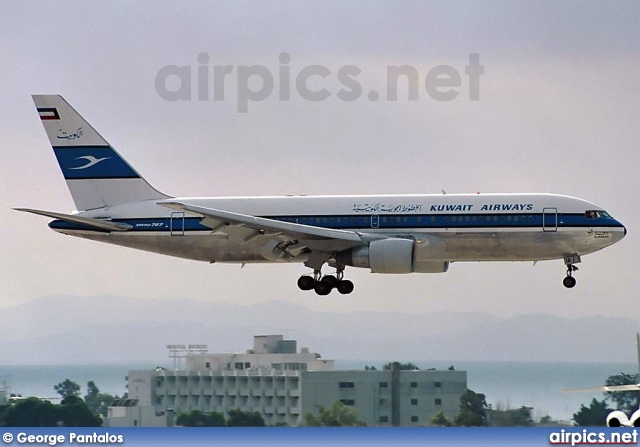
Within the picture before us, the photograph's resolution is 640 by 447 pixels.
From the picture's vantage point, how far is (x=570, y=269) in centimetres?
5916

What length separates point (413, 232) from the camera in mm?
58062

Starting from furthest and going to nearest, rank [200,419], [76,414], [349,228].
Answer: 1. [349,228]
2. [76,414]
3. [200,419]

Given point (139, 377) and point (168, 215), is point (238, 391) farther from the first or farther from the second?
point (168, 215)

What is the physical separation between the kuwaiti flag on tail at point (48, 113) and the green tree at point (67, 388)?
1257 centimetres

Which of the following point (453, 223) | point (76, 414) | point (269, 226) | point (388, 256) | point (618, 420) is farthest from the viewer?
point (453, 223)

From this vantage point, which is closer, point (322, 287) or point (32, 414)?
point (32, 414)

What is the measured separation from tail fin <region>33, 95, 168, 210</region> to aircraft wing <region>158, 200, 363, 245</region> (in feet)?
20.7

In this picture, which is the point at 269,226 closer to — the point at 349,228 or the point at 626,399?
the point at 349,228

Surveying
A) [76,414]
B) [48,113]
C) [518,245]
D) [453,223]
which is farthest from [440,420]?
[48,113]

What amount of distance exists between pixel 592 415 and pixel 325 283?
12.6 metres

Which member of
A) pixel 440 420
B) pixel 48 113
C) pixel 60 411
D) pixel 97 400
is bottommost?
pixel 440 420

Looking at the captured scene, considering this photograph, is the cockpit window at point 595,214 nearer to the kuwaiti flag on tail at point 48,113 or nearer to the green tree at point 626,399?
the green tree at point 626,399

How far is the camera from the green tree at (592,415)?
53875mm

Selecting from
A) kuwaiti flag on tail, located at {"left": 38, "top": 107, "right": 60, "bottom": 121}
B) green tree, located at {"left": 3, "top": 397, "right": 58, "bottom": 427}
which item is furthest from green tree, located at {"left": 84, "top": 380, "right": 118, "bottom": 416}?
kuwaiti flag on tail, located at {"left": 38, "top": 107, "right": 60, "bottom": 121}
